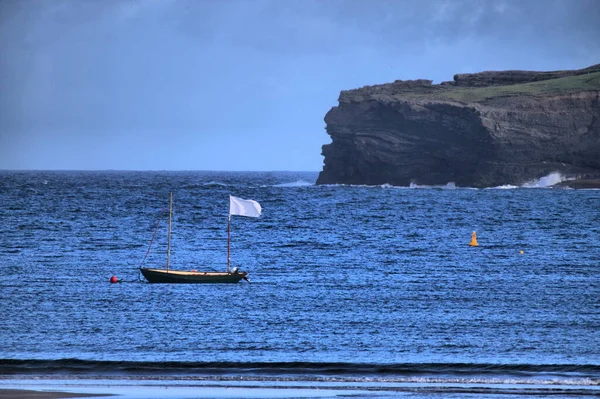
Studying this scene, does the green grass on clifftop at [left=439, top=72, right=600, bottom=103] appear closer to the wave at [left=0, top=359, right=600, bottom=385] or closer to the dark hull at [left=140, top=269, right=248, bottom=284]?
the dark hull at [left=140, top=269, right=248, bottom=284]

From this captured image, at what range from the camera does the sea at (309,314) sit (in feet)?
82.0

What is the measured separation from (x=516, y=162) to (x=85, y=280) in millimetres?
138277

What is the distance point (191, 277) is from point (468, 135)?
136994 millimetres

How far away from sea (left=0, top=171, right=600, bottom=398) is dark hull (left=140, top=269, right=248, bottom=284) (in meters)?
0.66

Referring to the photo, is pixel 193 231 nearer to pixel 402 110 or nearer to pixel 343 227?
pixel 343 227

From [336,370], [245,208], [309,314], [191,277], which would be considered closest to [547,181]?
[245,208]

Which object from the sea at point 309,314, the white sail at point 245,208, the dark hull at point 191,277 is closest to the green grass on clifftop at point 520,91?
the sea at point 309,314

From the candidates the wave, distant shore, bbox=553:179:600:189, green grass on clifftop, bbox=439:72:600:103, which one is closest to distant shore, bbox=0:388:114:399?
the wave

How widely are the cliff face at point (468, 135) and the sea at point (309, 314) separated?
9763cm

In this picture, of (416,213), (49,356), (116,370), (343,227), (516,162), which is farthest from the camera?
(516,162)

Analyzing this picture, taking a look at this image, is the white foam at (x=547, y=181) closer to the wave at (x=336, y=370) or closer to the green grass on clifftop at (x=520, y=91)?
the green grass on clifftop at (x=520, y=91)

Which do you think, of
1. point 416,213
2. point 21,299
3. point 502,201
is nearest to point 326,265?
point 21,299

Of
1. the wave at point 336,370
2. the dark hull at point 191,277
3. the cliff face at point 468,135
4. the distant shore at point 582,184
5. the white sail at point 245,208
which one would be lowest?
the wave at point 336,370

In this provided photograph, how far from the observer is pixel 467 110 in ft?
579
